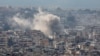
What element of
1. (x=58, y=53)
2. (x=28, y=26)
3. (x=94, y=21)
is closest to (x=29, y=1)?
(x=94, y=21)

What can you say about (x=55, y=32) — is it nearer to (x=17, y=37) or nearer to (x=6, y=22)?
(x=17, y=37)

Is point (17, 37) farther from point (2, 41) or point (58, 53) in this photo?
point (58, 53)

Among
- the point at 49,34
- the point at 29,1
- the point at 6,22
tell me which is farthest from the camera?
the point at 29,1

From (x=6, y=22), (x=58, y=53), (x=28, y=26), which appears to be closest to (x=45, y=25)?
(x=28, y=26)

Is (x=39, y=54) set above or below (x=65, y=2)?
below

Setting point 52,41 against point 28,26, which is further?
point 28,26

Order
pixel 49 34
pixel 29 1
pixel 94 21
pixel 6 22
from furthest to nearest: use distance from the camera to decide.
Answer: pixel 29 1 < pixel 94 21 < pixel 6 22 < pixel 49 34

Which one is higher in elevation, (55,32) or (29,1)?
(29,1)

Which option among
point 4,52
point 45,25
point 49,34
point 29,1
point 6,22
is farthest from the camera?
point 29,1

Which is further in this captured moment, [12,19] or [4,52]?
[12,19]
